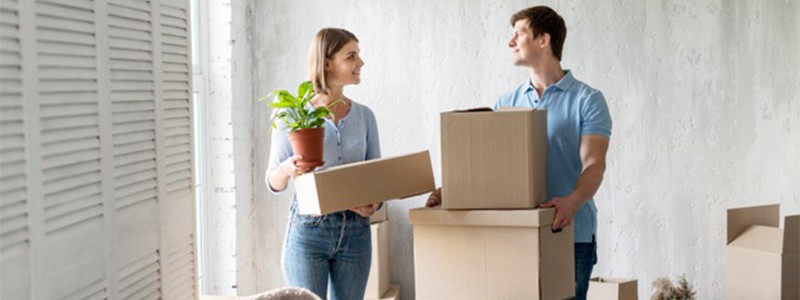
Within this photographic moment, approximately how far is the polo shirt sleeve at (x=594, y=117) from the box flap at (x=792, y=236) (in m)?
1.37

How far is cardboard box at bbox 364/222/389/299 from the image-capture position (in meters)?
4.41

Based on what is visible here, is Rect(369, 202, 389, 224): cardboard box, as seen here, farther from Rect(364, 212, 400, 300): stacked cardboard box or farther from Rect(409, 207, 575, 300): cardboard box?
Rect(409, 207, 575, 300): cardboard box

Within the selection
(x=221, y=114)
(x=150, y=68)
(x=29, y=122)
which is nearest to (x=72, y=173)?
(x=29, y=122)

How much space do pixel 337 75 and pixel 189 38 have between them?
0.46 metres

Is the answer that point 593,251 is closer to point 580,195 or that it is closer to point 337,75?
point 580,195

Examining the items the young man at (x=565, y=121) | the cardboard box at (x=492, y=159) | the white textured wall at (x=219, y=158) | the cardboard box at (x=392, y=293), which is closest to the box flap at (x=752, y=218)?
the young man at (x=565, y=121)

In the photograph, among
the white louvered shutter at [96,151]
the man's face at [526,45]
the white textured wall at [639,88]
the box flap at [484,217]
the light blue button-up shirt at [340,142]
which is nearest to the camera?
the white louvered shutter at [96,151]

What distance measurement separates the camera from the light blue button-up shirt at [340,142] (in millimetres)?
2988

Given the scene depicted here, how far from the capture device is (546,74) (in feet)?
9.35

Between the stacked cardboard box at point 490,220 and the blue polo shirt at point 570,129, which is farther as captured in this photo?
the blue polo shirt at point 570,129

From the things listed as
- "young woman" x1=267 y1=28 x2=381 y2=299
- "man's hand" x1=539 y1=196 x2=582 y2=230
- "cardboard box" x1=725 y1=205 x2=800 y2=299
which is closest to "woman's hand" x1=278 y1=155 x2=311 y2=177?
"young woman" x1=267 y1=28 x2=381 y2=299

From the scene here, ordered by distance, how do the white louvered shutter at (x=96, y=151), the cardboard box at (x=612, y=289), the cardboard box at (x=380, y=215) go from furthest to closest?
the cardboard box at (x=380, y=215)
the cardboard box at (x=612, y=289)
the white louvered shutter at (x=96, y=151)

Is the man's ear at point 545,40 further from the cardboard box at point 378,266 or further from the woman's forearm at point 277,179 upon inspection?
the cardboard box at point 378,266

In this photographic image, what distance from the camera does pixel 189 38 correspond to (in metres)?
2.94
